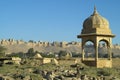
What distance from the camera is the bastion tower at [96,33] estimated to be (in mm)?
27844

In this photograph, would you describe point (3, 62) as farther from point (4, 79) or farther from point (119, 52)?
Result: point (119, 52)

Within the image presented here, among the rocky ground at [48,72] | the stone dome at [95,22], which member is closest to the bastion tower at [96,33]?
the stone dome at [95,22]

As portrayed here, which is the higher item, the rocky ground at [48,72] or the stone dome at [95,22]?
the stone dome at [95,22]

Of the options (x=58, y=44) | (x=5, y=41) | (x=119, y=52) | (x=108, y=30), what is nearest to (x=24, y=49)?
(x=5, y=41)

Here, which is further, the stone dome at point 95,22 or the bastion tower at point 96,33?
the stone dome at point 95,22

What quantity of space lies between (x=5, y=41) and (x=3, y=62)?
452 ft

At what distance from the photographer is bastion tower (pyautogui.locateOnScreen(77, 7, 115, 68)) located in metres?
27.8

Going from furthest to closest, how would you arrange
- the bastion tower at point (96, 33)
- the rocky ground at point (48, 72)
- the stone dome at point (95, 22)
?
the stone dome at point (95, 22), the bastion tower at point (96, 33), the rocky ground at point (48, 72)

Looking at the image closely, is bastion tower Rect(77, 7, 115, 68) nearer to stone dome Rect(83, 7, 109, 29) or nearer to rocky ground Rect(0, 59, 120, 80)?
stone dome Rect(83, 7, 109, 29)

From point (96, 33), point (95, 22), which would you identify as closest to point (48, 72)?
point (96, 33)

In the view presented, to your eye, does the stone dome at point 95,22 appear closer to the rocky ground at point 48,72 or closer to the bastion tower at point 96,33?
the bastion tower at point 96,33

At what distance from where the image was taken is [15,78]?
2122cm

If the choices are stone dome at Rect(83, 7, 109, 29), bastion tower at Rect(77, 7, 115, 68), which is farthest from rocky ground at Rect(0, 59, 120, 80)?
stone dome at Rect(83, 7, 109, 29)

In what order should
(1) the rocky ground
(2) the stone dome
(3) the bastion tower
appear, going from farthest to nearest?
(2) the stone dome
(3) the bastion tower
(1) the rocky ground
